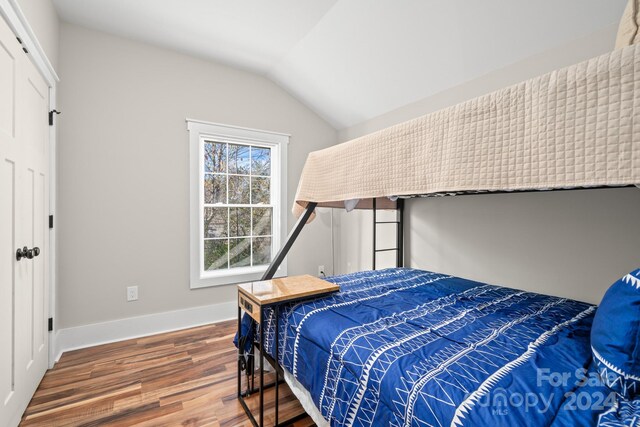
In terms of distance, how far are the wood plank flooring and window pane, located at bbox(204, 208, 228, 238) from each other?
3.51ft

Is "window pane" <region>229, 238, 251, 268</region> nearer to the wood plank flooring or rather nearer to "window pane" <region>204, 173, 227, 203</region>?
"window pane" <region>204, 173, 227, 203</region>

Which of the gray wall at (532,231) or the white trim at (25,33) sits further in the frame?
the gray wall at (532,231)

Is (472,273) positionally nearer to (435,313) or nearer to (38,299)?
(435,313)

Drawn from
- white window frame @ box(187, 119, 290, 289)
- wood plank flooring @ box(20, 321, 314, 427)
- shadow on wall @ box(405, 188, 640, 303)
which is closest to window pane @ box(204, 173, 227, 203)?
white window frame @ box(187, 119, 290, 289)

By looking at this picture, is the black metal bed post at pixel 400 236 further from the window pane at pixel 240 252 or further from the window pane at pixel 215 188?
the window pane at pixel 215 188

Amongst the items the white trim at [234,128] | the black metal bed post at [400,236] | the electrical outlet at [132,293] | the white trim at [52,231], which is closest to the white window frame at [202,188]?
the white trim at [234,128]

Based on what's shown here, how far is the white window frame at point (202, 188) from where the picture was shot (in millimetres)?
2887

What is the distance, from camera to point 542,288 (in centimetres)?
207

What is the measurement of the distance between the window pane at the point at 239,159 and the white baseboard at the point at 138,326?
1.43 meters

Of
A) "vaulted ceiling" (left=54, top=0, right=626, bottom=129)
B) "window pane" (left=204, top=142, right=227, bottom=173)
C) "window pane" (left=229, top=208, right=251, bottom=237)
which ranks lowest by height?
"window pane" (left=229, top=208, right=251, bottom=237)

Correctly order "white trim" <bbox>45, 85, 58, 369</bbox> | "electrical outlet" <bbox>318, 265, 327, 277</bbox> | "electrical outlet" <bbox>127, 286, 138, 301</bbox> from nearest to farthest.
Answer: "white trim" <bbox>45, 85, 58, 369</bbox>, "electrical outlet" <bbox>127, 286, 138, 301</bbox>, "electrical outlet" <bbox>318, 265, 327, 277</bbox>

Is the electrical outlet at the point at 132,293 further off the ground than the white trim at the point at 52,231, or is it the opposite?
the white trim at the point at 52,231

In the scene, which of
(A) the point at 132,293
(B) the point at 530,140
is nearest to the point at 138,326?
(A) the point at 132,293

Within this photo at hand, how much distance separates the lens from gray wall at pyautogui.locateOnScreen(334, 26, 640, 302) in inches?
69.3
